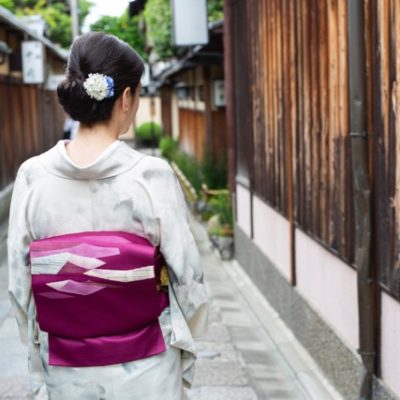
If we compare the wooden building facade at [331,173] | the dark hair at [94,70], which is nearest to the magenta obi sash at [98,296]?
the dark hair at [94,70]

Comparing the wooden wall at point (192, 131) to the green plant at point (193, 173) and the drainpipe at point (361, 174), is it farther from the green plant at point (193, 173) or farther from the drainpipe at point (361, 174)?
the drainpipe at point (361, 174)

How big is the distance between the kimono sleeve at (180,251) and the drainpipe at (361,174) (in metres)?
1.95

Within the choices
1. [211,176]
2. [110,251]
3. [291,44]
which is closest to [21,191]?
[110,251]

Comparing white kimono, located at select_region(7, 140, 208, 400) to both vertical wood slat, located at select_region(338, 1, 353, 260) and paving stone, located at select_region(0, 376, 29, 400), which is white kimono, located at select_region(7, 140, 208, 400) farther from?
paving stone, located at select_region(0, 376, 29, 400)

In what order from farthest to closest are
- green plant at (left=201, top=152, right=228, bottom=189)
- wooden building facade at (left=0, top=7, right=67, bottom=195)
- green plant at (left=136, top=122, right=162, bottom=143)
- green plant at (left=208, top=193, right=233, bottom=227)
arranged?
1. green plant at (left=136, top=122, right=162, bottom=143)
2. wooden building facade at (left=0, top=7, right=67, bottom=195)
3. green plant at (left=201, top=152, right=228, bottom=189)
4. green plant at (left=208, top=193, right=233, bottom=227)

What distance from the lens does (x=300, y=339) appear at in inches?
279

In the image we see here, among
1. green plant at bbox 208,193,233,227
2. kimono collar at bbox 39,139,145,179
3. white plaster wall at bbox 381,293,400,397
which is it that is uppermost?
kimono collar at bbox 39,139,145,179

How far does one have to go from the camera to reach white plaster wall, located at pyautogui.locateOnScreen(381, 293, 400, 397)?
445cm

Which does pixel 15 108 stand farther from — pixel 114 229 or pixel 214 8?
pixel 114 229

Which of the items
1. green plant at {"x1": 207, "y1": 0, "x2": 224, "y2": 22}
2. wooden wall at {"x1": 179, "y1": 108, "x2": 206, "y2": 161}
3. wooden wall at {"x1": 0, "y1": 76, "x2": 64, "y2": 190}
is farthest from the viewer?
wooden wall at {"x1": 179, "y1": 108, "x2": 206, "y2": 161}

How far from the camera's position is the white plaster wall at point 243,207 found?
10.4m

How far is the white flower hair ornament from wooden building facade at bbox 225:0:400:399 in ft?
6.31

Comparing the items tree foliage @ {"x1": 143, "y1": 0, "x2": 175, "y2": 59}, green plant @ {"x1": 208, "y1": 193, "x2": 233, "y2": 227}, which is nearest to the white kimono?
green plant @ {"x1": 208, "y1": 193, "x2": 233, "y2": 227}

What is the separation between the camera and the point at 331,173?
571cm
